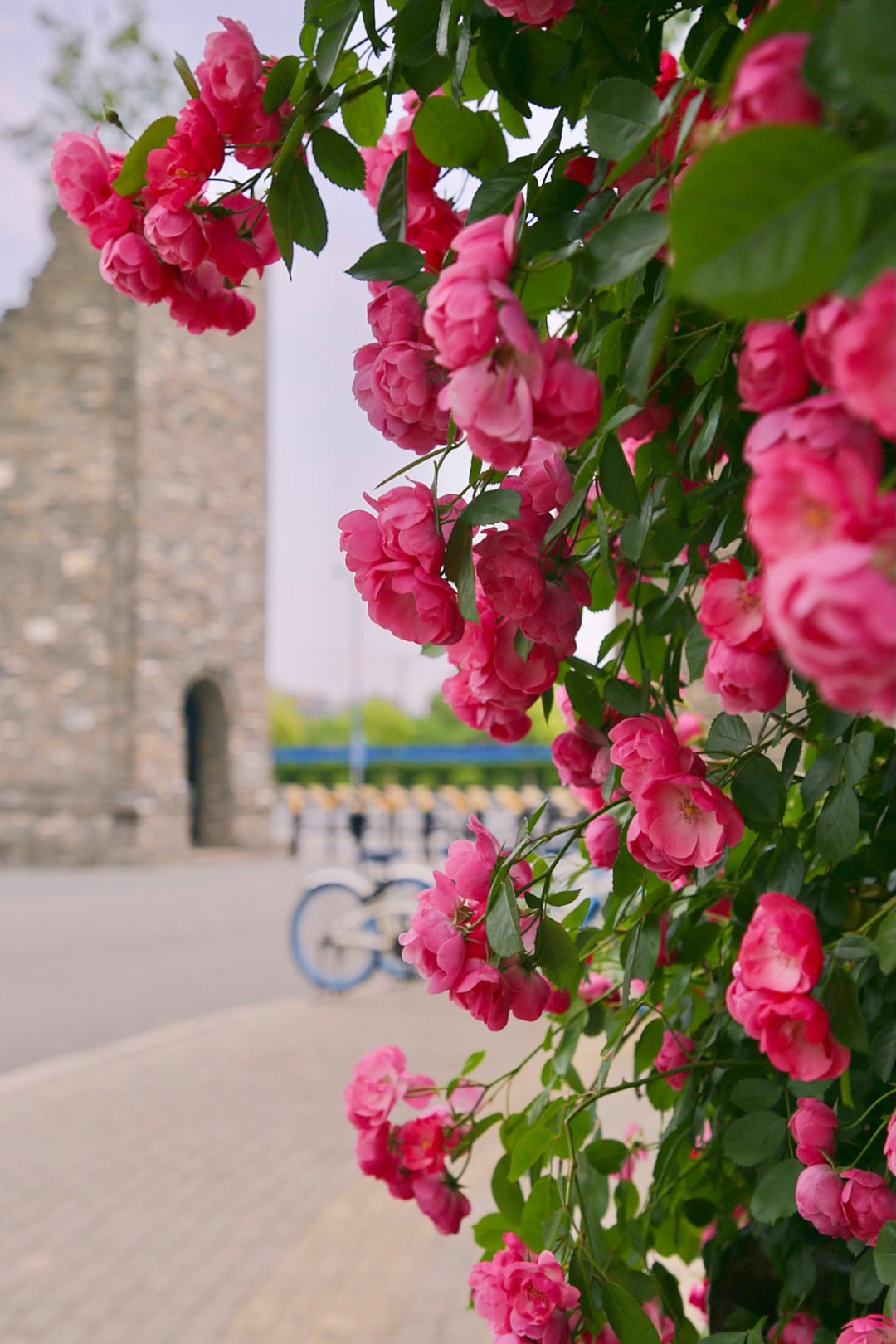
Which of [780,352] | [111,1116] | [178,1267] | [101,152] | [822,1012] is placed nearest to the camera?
[780,352]

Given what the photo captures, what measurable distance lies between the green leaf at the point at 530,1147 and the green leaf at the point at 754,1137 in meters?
0.13

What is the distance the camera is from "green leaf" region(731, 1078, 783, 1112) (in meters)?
0.89

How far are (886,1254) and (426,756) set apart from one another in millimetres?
28467

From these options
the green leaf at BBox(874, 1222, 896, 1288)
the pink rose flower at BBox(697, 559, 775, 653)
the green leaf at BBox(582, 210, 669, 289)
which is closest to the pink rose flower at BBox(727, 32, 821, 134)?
the green leaf at BBox(582, 210, 669, 289)

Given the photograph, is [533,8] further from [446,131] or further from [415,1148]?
[415,1148]

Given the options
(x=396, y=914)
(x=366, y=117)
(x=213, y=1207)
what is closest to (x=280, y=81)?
(x=366, y=117)

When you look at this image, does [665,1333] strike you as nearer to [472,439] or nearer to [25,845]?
[472,439]

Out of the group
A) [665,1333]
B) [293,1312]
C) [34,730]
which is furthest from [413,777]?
[665,1333]

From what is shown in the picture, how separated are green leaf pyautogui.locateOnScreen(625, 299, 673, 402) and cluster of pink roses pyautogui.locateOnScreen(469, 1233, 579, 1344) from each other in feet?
1.84

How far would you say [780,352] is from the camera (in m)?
0.42

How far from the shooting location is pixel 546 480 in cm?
73

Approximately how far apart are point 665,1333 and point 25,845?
16.4 m

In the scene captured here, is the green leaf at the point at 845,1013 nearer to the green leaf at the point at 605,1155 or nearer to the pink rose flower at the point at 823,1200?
the pink rose flower at the point at 823,1200

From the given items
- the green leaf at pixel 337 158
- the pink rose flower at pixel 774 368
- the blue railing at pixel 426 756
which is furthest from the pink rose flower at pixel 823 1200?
the blue railing at pixel 426 756
